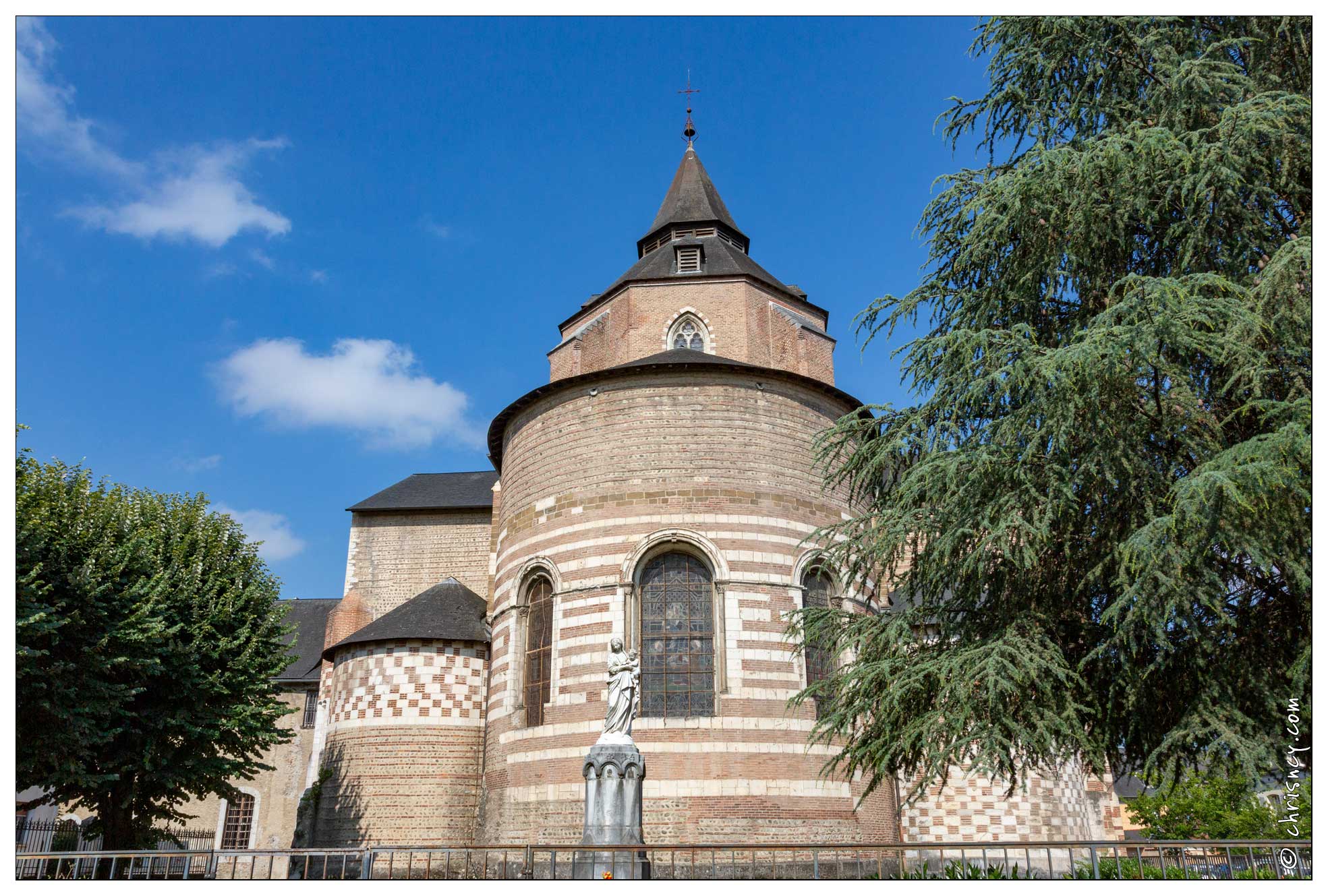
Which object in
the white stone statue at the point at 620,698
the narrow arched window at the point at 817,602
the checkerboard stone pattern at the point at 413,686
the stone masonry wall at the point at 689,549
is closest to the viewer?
the white stone statue at the point at 620,698

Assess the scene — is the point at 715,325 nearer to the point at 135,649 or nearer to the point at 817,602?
the point at 817,602

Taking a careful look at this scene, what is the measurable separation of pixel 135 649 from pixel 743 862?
1024cm

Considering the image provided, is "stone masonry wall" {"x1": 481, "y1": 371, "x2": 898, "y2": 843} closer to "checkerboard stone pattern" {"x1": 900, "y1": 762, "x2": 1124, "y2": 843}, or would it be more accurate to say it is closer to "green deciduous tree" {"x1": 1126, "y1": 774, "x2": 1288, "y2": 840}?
"checkerboard stone pattern" {"x1": 900, "y1": 762, "x2": 1124, "y2": 843}

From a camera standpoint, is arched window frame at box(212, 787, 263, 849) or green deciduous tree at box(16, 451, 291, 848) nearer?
green deciduous tree at box(16, 451, 291, 848)

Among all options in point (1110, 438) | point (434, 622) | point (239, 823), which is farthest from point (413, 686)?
point (1110, 438)

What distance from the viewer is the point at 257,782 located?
30.1 metres

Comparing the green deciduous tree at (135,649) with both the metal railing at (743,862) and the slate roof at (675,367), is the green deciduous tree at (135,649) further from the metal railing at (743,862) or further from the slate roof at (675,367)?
the slate roof at (675,367)

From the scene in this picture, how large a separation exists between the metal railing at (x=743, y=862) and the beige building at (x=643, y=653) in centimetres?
64

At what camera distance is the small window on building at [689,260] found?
26547 millimetres

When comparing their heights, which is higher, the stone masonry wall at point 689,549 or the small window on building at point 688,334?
the small window on building at point 688,334

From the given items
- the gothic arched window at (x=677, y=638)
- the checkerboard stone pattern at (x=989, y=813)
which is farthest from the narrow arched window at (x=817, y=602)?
the checkerboard stone pattern at (x=989, y=813)

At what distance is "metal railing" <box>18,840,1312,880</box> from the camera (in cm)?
868

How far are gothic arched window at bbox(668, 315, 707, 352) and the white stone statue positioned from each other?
1264 cm

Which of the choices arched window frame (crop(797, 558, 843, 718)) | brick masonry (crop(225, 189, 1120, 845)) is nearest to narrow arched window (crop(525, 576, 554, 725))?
brick masonry (crop(225, 189, 1120, 845))
